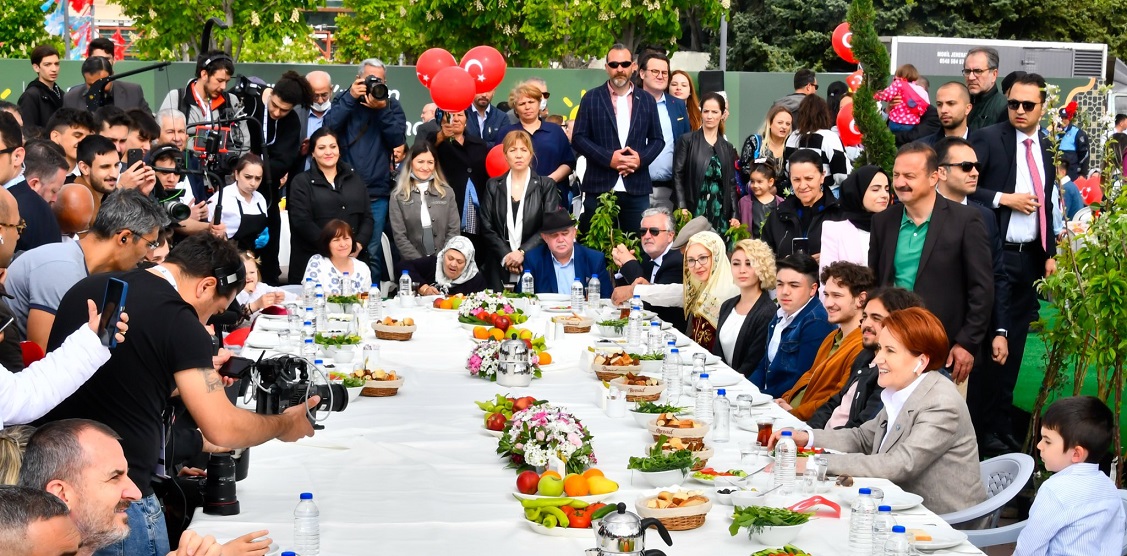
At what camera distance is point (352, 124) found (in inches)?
377

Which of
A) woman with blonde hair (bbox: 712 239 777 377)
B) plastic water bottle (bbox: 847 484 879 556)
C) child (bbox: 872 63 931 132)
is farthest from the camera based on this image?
child (bbox: 872 63 931 132)

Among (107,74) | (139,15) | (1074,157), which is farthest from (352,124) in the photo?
(139,15)

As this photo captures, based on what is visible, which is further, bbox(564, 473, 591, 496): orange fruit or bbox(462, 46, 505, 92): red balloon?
bbox(462, 46, 505, 92): red balloon

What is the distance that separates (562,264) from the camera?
8586 mm

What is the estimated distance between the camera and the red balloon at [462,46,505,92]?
1029 cm

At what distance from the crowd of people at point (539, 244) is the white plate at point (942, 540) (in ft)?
1.36

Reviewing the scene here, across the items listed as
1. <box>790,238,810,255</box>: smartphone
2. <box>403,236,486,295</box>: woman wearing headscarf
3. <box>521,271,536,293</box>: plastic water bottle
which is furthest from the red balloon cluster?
<box>790,238,810,255</box>: smartphone

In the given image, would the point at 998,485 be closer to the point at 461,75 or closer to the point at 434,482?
the point at 434,482

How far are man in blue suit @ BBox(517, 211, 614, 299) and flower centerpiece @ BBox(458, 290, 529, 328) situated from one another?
1389 millimetres

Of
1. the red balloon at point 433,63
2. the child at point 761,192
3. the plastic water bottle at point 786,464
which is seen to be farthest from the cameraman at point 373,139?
the plastic water bottle at point 786,464

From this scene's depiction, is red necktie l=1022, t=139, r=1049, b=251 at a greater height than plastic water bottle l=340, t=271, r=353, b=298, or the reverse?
red necktie l=1022, t=139, r=1049, b=251

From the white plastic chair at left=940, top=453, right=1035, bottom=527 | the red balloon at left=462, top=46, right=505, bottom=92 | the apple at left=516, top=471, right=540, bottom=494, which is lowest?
the white plastic chair at left=940, top=453, right=1035, bottom=527

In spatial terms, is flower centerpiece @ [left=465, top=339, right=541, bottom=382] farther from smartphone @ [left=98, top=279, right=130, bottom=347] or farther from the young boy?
smartphone @ [left=98, top=279, right=130, bottom=347]

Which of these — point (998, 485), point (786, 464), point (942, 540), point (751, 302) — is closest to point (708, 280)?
point (751, 302)
